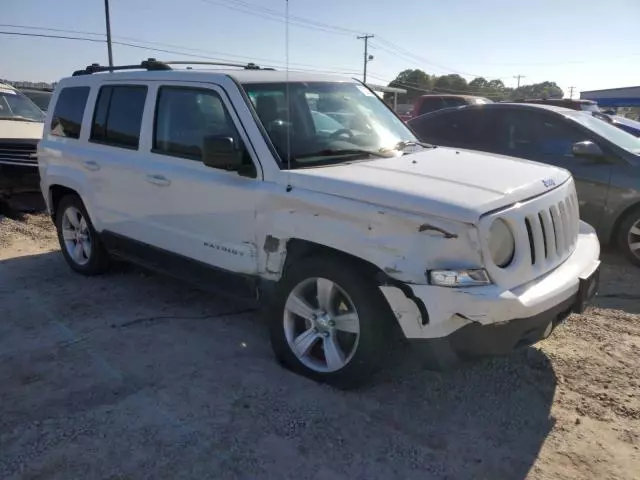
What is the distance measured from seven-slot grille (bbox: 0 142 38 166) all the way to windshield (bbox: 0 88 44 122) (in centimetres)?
148

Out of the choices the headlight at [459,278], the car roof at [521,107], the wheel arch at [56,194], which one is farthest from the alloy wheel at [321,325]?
the car roof at [521,107]

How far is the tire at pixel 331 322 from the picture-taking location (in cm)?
333

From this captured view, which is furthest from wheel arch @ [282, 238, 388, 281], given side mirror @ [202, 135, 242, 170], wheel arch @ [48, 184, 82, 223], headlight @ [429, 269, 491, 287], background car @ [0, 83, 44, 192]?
background car @ [0, 83, 44, 192]

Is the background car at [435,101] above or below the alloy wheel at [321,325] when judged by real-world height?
above

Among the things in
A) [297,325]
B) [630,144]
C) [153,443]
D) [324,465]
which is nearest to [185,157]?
[297,325]

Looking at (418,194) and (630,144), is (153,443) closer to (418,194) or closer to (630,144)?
(418,194)

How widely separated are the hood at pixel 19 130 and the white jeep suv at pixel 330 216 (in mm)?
4391

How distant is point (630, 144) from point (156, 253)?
17.8 feet

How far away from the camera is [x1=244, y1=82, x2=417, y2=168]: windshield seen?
3.93 metres

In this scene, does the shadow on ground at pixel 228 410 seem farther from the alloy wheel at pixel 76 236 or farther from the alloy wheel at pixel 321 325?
the alloy wheel at pixel 76 236

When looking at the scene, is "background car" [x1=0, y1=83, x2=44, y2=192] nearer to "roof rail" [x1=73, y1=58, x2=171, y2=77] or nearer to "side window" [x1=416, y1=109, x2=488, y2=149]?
"roof rail" [x1=73, y1=58, x2=171, y2=77]

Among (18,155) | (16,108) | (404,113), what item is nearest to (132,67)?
(18,155)

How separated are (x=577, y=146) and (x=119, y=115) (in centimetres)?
474

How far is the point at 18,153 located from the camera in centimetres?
867
